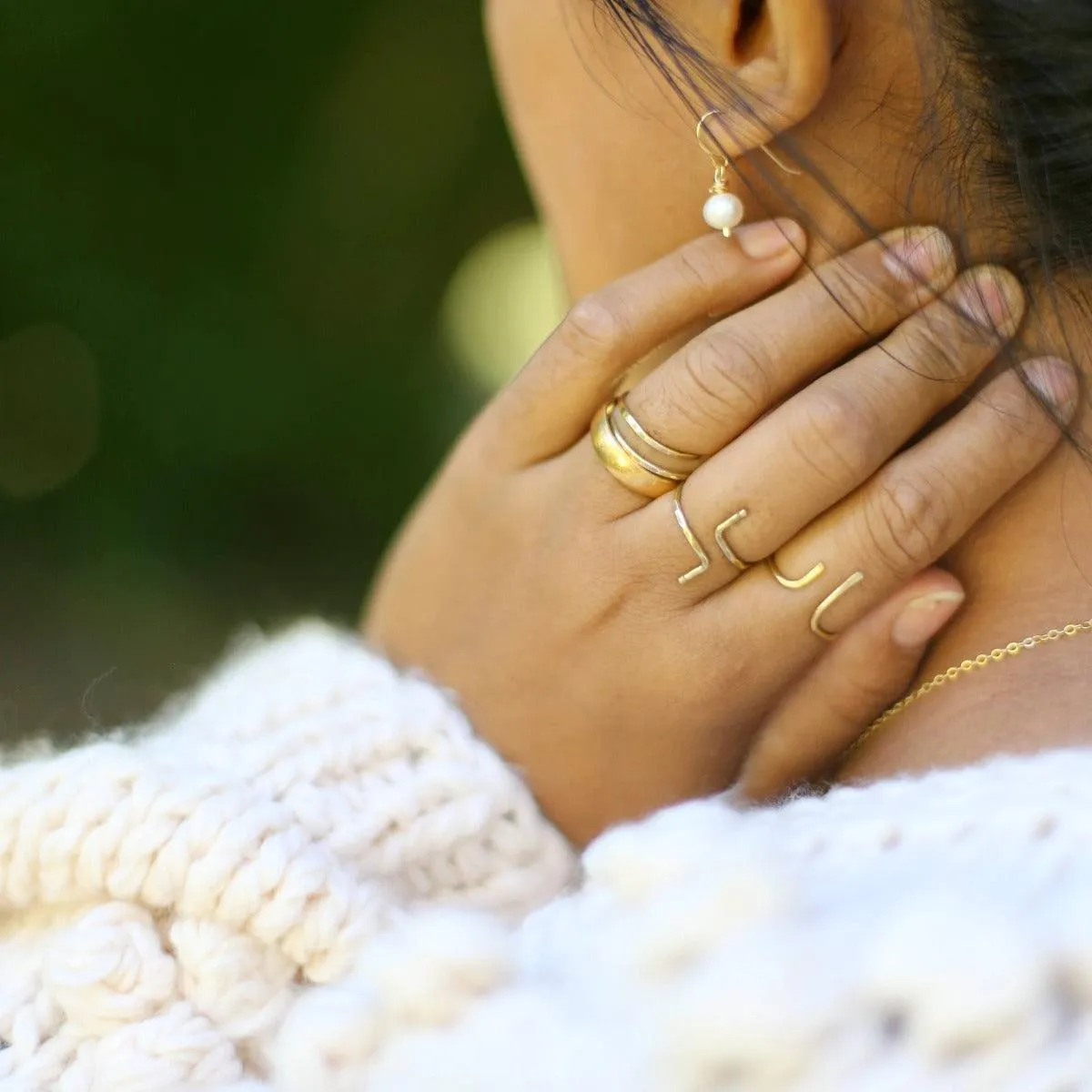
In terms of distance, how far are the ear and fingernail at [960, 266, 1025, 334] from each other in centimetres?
16

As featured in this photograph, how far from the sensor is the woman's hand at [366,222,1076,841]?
832mm

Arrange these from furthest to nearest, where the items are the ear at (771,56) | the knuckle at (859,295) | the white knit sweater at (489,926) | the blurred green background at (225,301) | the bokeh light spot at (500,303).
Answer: the bokeh light spot at (500,303) < the blurred green background at (225,301) < the knuckle at (859,295) < the ear at (771,56) < the white knit sweater at (489,926)

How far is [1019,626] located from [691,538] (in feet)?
0.75

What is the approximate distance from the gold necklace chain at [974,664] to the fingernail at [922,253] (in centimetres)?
25

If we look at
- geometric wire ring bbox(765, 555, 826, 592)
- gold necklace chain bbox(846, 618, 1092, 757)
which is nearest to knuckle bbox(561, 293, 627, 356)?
geometric wire ring bbox(765, 555, 826, 592)

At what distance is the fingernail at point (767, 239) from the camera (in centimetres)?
88

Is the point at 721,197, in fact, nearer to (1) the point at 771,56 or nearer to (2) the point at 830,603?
(1) the point at 771,56

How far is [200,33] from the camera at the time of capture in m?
3.01

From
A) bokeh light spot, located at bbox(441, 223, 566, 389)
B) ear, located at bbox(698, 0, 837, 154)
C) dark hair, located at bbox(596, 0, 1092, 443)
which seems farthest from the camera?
bokeh light spot, located at bbox(441, 223, 566, 389)

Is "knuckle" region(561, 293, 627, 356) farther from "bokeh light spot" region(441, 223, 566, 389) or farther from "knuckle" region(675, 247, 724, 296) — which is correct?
"bokeh light spot" region(441, 223, 566, 389)

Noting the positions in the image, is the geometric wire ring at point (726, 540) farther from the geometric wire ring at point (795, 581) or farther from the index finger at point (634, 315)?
the index finger at point (634, 315)

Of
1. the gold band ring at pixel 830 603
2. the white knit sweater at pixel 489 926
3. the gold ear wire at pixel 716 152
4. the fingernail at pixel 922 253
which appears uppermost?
the gold ear wire at pixel 716 152

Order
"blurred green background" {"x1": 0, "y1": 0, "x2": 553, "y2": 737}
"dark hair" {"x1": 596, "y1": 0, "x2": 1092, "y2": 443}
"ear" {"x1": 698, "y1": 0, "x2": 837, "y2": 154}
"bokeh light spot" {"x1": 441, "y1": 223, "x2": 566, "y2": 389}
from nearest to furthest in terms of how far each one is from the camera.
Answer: "dark hair" {"x1": 596, "y1": 0, "x2": 1092, "y2": 443} → "ear" {"x1": 698, "y1": 0, "x2": 837, "y2": 154} → "blurred green background" {"x1": 0, "y1": 0, "x2": 553, "y2": 737} → "bokeh light spot" {"x1": 441, "y1": 223, "x2": 566, "y2": 389}

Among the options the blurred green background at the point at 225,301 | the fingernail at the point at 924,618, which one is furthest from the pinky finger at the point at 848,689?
the blurred green background at the point at 225,301
